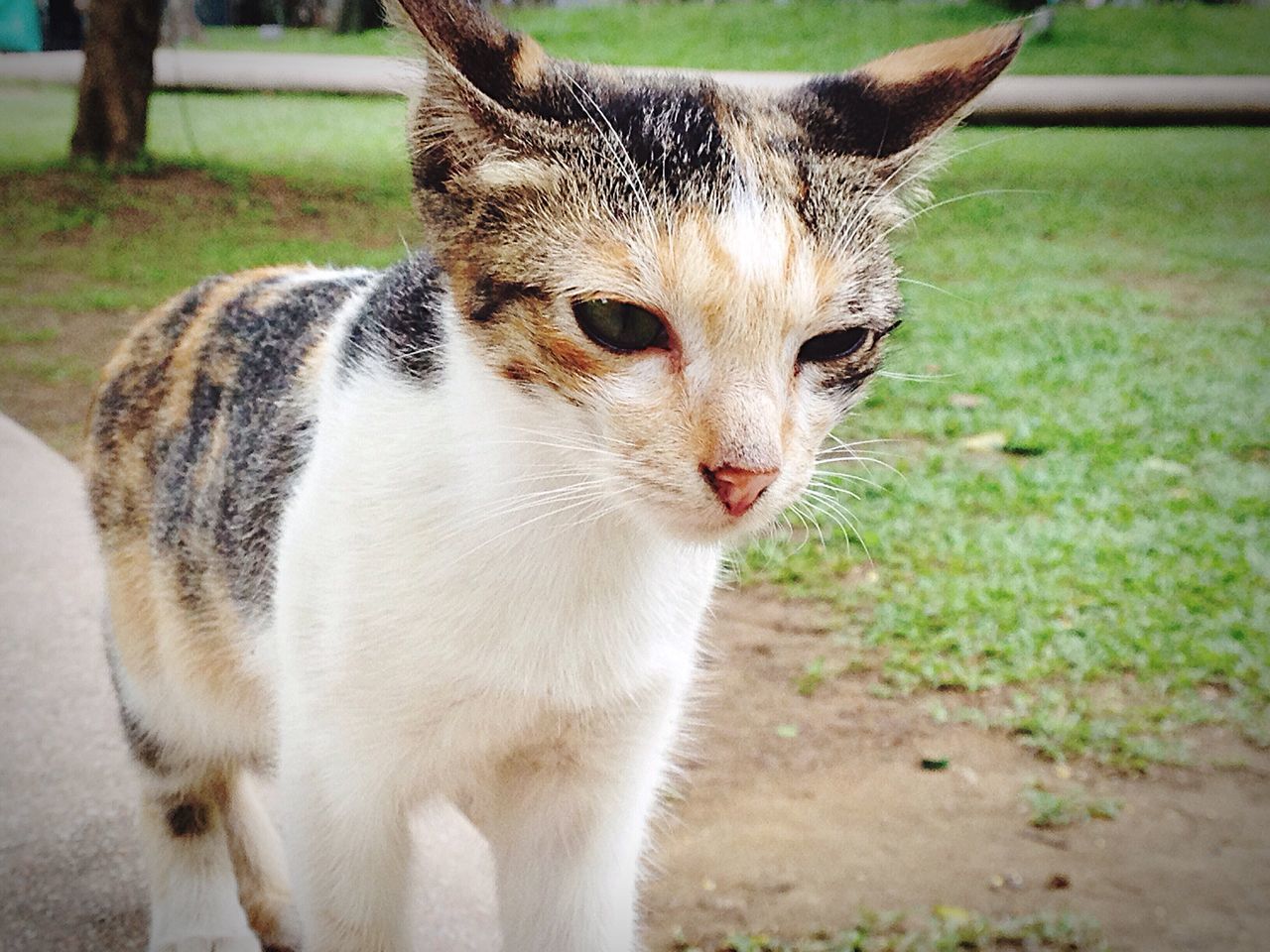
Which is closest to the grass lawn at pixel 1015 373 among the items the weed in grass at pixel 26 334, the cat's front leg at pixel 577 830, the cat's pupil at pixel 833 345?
the weed in grass at pixel 26 334

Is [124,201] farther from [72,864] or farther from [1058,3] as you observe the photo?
[1058,3]

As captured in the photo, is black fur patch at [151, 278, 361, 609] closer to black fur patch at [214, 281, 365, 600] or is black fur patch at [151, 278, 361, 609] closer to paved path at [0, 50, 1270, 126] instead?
black fur patch at [214, 281, 365, 600]

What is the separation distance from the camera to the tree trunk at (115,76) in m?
1.64

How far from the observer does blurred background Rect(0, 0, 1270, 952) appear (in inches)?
50.1

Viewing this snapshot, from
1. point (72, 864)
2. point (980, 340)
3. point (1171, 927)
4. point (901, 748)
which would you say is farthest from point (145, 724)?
point (980, 340)

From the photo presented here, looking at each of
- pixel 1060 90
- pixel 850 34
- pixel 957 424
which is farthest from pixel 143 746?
pixel 957 424

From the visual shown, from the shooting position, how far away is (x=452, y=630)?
2.92ft

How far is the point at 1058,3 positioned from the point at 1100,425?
79cm

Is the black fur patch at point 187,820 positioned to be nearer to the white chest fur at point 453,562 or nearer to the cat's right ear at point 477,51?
the white chest fur at point 453,562

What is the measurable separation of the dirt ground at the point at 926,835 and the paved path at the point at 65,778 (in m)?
0.29

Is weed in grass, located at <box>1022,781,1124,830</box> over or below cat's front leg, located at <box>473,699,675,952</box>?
below

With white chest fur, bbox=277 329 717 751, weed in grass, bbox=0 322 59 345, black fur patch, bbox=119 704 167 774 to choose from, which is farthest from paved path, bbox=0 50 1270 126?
black fur patch, bbox=119 704 167 774

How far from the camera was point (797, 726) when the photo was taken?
1.59 m

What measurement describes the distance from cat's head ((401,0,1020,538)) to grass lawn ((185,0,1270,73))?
0.39 metres
